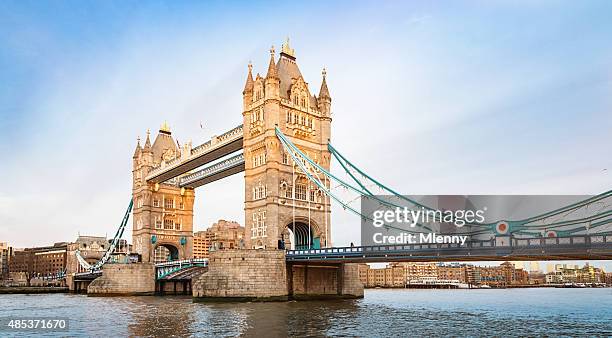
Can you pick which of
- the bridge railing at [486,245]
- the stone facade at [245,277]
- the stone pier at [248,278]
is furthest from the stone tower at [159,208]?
the bridge railing at [486,245]

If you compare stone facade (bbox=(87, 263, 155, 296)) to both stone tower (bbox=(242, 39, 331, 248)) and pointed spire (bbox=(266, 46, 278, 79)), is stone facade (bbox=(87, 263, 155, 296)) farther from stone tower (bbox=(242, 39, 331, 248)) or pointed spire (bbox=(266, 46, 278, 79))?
pointed spire (bbox=(266, 46, 278, 79))

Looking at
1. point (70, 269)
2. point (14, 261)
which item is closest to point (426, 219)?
point (70, 269)

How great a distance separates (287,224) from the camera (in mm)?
58781

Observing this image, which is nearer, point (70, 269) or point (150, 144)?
point (150, 144)

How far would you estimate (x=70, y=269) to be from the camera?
112 m

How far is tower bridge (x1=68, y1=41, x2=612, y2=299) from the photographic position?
3909cm

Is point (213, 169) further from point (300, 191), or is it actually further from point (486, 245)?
point (486, 245)

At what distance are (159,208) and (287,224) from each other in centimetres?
3505

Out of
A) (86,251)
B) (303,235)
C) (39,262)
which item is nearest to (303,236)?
(303,235)

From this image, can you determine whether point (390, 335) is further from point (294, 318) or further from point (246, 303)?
point (246, 303)

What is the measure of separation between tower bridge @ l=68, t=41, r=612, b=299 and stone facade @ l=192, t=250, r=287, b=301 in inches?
3.5

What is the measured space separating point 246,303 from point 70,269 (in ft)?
251

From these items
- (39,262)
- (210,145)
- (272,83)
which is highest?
(272,83)

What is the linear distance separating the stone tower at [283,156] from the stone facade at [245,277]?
19.1 feet
